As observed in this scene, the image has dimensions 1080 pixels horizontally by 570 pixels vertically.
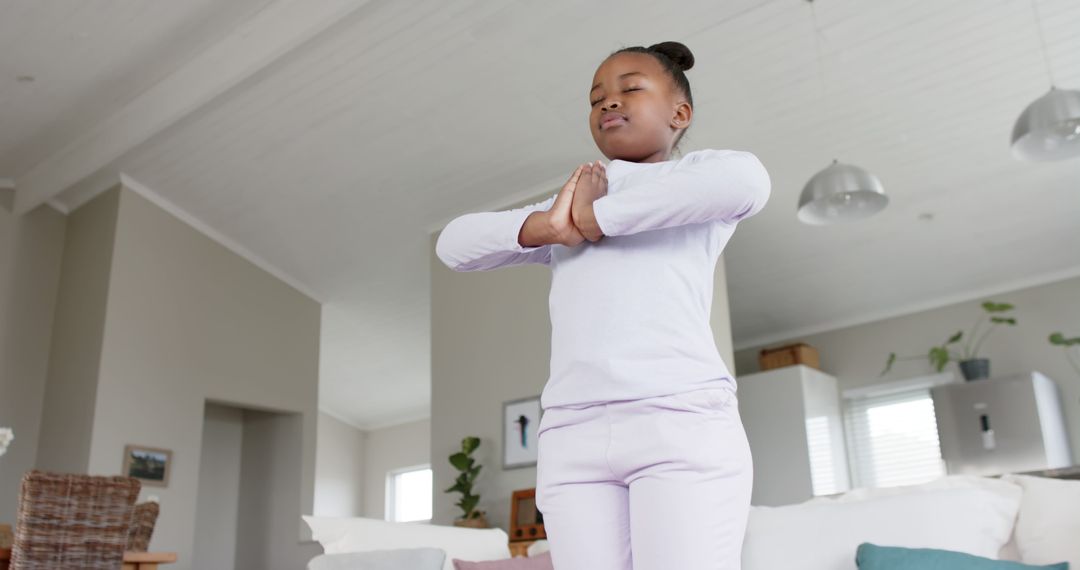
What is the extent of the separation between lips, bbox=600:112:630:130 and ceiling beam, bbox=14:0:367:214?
3750 mm

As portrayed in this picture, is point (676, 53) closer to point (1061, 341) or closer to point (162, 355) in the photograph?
point (1061, 341)

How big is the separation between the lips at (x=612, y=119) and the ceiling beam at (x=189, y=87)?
3750 mm

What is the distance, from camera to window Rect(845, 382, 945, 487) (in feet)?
22.1

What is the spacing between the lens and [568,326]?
3.31 ft

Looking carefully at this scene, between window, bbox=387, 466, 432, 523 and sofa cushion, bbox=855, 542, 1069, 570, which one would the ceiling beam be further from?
window, bbox=387, 466, 432, 523

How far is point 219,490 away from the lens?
7.73m

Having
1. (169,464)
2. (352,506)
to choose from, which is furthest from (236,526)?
(352,506)

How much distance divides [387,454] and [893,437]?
19.1ft

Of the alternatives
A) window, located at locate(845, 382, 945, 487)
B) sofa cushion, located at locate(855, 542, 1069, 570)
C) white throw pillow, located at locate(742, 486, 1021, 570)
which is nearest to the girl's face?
sofa cushion, located at locate(855, 542, 1069, 570)

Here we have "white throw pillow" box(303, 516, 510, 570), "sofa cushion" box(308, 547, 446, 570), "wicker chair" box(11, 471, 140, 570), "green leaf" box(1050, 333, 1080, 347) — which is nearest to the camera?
"sofa cushion" box(308, 547, 446, 570)

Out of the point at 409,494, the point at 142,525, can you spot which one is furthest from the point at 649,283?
the point at 409,494

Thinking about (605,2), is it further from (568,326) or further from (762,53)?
(568,326)

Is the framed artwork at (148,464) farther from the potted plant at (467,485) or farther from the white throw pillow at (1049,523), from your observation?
the white throw pillow at (1049,523)

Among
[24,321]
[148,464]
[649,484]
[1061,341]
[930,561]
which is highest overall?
[24,321]
